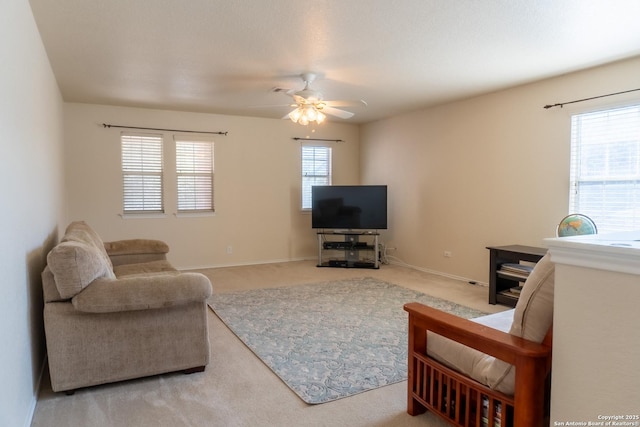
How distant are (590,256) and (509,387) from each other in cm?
69

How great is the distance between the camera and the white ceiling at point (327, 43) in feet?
8.87

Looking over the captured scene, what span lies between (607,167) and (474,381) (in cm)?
318

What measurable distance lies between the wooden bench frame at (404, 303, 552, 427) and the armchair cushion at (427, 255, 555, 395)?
0.03m

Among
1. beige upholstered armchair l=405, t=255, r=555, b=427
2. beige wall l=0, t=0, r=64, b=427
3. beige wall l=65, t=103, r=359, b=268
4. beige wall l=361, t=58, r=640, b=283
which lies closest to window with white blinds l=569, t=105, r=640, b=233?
beige wall l=361, t=58, r=640, b=283

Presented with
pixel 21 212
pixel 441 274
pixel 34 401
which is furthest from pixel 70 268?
pixel 441 274

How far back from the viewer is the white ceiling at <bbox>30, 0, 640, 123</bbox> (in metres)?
2.71

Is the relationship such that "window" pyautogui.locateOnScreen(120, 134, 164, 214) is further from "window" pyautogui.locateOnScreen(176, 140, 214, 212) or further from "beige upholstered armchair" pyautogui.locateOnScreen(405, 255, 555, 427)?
"beige upholstered armchair" pyautogui.locateOnScreen(405, 255, 555, 427)

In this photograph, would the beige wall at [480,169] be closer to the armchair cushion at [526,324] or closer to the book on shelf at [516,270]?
the book on shelf at [516,270]

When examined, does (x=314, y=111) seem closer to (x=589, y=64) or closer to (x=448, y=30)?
(x=448, y=30)

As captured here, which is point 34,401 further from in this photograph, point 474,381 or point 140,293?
point 474,381

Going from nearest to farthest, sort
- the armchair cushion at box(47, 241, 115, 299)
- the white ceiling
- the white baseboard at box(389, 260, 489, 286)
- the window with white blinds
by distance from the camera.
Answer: the armchair cushion at box(47, 241, 115, 299) < the white ceiling < the window with white blinds < the white baseboard at box(389, 260, 489, 286)

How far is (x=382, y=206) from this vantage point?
20.9 feet

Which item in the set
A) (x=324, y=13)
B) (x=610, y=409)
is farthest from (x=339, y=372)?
(x=324, y=13)

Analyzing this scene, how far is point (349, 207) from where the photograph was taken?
6484mm
